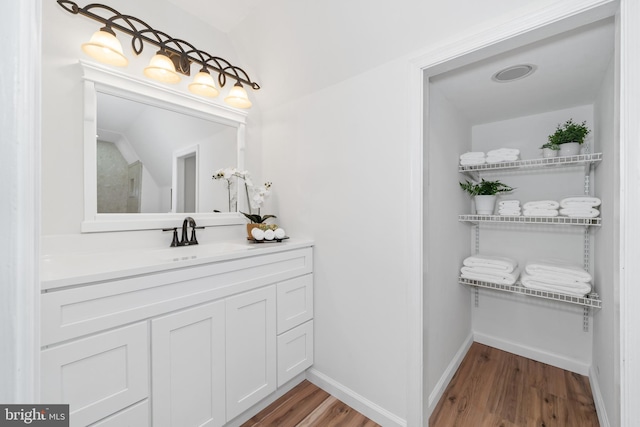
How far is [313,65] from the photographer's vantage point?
1724mm

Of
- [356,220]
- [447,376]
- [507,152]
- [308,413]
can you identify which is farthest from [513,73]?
[308,413]

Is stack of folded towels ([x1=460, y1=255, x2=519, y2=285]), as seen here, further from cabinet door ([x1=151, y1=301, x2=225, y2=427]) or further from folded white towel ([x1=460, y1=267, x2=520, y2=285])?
cabinet door ([x1=151, y1=301, x2=225, y2=427])

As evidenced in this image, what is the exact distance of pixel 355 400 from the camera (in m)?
1.66

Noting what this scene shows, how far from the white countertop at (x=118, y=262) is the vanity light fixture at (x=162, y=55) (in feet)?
3.28

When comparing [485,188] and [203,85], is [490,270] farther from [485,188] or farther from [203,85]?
[203,85]

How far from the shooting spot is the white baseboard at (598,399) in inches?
59.0

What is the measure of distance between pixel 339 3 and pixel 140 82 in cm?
120

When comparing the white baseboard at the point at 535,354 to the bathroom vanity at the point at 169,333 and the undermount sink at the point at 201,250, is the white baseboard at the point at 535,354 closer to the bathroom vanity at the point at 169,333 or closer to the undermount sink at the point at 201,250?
the bathroom vanity at the point at 169,333

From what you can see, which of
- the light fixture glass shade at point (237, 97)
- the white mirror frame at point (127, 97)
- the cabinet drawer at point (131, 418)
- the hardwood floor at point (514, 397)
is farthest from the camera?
the light fixture glass shade at point (237, 97)

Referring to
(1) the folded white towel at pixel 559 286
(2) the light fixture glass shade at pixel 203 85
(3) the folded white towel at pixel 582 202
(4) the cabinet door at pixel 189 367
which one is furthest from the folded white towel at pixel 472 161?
(4) the cabinet door at pixel 189 367

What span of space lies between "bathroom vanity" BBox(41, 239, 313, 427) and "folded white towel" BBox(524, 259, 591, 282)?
1675 millimetres

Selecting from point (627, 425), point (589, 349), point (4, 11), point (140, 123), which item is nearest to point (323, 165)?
point (140, 123)

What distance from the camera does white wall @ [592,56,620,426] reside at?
4.49ft

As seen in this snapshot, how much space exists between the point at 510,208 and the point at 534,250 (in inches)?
18.8
